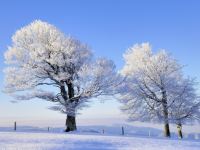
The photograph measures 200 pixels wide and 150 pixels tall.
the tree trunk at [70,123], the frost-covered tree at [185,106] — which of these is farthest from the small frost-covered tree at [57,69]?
the frost-covered tree at [185,106]

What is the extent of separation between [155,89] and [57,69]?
1206 centimetres

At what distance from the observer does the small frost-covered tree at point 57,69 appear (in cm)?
3719

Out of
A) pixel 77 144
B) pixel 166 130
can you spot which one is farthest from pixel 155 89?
pixel 77 144

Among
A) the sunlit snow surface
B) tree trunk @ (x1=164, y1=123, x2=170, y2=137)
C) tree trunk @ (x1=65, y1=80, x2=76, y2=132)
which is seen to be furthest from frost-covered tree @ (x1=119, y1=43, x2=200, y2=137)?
the sunlit snow surface

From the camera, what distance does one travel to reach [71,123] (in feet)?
127

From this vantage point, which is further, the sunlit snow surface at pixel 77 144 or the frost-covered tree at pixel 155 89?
the frost-covered tree at pixel 155 89

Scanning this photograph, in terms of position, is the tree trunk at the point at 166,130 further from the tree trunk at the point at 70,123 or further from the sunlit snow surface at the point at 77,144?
the sunlit snow surface at the point at 77,144

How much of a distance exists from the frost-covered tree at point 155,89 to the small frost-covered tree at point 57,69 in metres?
5.80

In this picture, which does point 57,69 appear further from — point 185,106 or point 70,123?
point 185,106

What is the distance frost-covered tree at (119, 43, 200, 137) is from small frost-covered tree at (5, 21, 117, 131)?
5.80 meters

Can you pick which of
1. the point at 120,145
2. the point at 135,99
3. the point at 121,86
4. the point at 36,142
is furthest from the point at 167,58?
the point at 36,142

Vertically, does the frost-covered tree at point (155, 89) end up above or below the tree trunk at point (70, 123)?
above

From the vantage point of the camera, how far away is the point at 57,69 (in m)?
38.6

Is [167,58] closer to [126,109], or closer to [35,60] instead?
[126,109]
